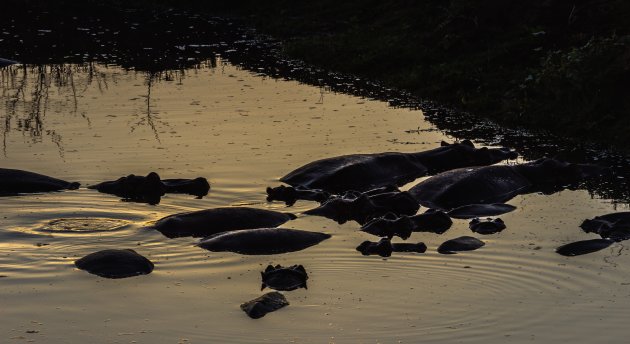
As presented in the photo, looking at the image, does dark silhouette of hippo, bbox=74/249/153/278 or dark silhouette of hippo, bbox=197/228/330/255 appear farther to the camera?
dark silhouette of hippo, bbox=197/228/330/255

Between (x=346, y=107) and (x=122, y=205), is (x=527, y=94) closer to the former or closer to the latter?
(x=346, y=107)

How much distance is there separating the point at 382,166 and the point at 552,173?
2.36 m

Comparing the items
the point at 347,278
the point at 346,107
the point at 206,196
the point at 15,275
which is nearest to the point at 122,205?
the point at 206,196

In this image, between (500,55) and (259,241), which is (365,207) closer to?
(259,241)

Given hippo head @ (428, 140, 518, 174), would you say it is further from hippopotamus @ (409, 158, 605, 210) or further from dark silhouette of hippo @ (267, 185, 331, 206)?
dark silhouette of hippo @ (267, 185, 331, 206)

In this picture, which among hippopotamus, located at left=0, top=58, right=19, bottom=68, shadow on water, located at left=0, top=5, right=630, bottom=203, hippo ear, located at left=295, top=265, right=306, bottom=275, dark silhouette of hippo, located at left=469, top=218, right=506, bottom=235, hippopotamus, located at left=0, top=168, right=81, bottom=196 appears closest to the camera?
hippo ear, located at left=295, top=265, right=306, bottom=275

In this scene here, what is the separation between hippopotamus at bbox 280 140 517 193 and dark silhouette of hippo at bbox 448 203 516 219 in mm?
1706

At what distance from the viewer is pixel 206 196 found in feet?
49.1

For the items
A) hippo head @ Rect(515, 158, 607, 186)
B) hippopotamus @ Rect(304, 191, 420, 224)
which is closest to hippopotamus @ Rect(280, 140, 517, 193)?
hippo head @ Rect(515, 158, 607, 186)

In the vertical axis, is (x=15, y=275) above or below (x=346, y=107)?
below

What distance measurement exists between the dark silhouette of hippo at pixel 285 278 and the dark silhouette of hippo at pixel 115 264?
125cm

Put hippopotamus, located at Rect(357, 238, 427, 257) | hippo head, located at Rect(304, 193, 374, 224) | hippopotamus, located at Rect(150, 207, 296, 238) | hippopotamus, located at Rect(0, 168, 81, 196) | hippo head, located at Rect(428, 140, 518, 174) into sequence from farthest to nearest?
hippo head, located at Rect(428, 140, 518, 174) < hippopotamus, located at Rect(0, 168, 81, 196) < hippo head, located at Rect(304, 193, 374, 224) < hippopotamus, located at Rect(150, 207, 296, 238) < hippopotamus, located at Rect(357, 238, 427, 257)

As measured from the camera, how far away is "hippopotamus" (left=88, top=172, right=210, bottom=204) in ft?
48.8

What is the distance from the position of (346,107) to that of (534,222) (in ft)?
27.9
